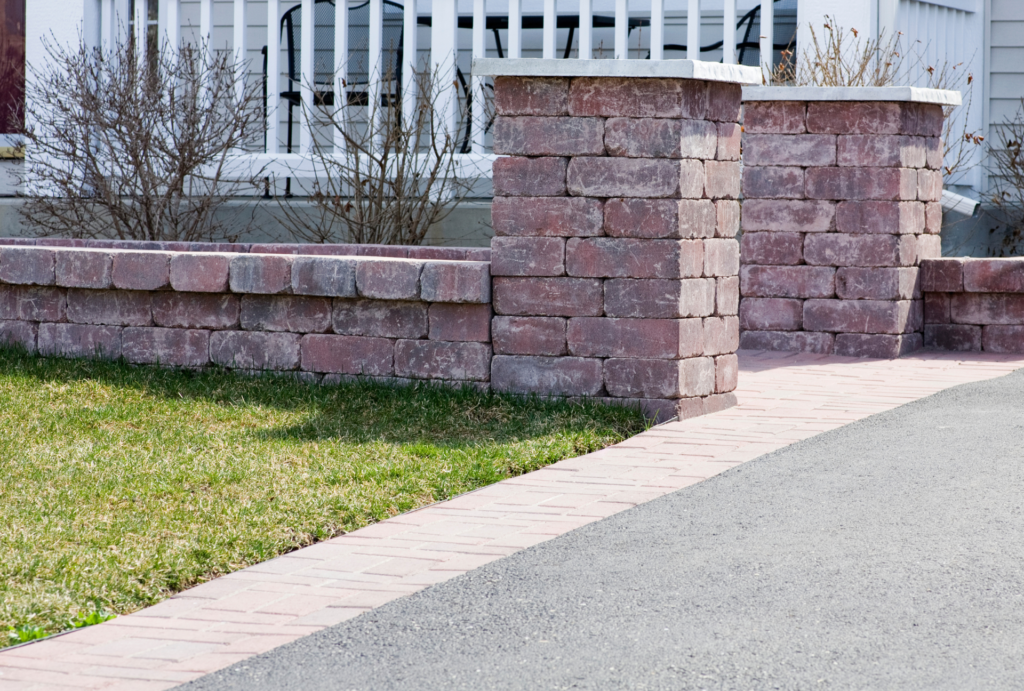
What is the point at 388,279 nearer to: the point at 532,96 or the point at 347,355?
the point at 347,355

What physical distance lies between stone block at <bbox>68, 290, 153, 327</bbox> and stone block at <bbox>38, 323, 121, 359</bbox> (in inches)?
1.8

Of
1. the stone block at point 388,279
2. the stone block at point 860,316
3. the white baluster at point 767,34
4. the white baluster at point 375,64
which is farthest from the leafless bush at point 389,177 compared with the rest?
the stone block at point 388,279

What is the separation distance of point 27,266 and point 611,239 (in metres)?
3.42

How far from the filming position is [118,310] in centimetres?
786

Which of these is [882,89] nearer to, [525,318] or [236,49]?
[525,318]

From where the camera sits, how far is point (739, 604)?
3857mm

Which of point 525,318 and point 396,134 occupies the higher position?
point 396,134

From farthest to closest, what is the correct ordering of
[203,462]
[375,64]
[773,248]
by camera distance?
1. [375,64]
2. [773,248]
3. [203,462]

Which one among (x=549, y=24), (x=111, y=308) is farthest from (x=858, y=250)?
(x=111, y=308)

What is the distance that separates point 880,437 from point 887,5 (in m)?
5.68

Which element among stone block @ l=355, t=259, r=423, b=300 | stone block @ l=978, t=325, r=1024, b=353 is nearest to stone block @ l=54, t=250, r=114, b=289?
stone block @ l=355, t=259, r=423, b=300

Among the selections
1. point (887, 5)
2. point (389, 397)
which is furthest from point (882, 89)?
point (389, 397)

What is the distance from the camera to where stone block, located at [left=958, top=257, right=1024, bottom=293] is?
8766 millimetres

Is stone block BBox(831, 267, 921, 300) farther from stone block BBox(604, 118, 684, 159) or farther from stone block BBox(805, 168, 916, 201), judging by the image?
stone block BBox(604, 118, 684, 159)
